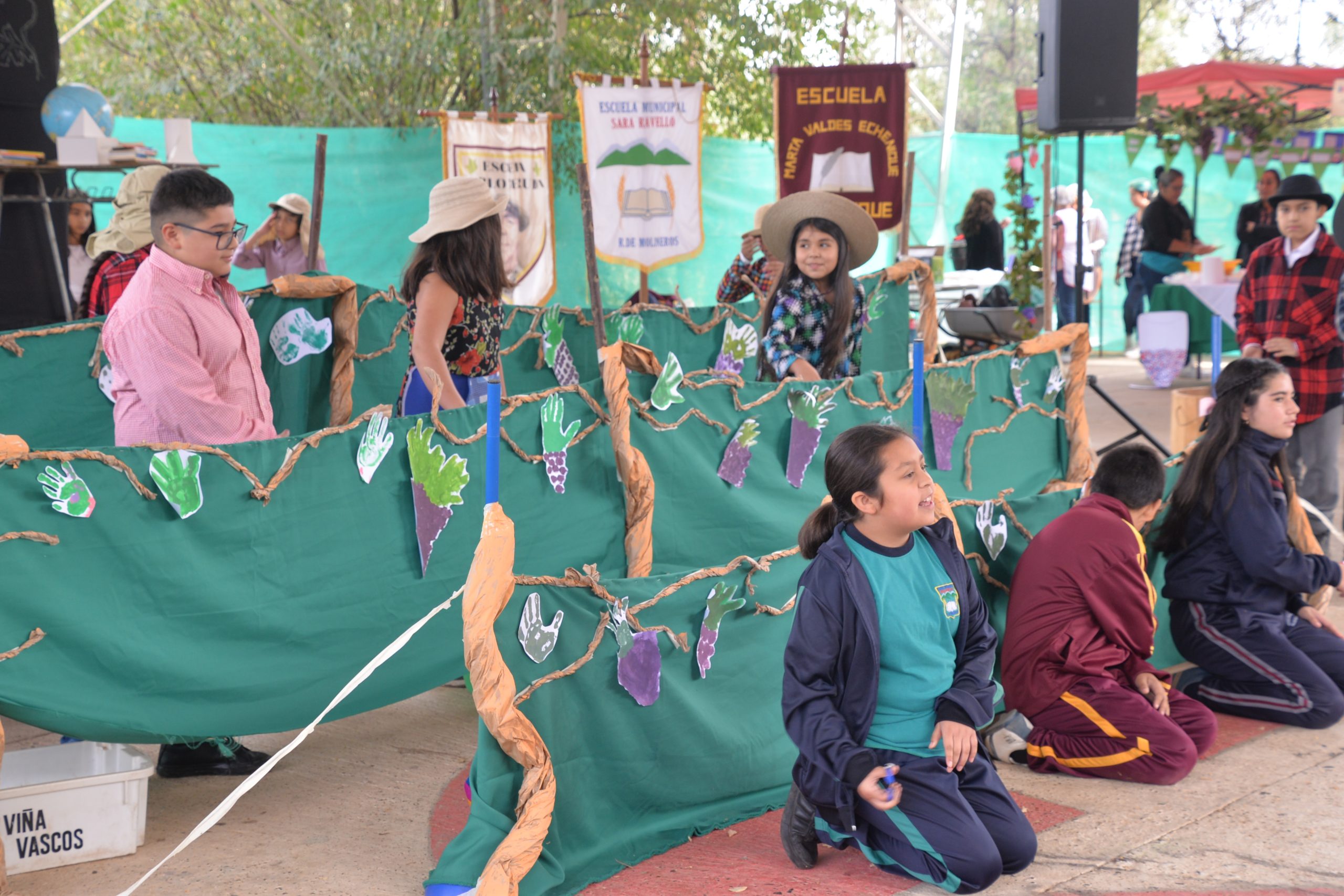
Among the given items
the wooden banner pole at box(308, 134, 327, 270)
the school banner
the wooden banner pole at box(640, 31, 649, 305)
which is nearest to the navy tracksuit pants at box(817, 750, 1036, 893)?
the wooden banner pole at box(308, 134, 327, 270)

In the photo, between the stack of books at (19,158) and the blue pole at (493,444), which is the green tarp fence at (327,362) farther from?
the stack of books at (19,158)

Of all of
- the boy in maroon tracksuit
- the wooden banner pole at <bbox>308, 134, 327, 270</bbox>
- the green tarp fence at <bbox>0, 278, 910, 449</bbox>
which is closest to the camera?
the boy in maroon tracksuit

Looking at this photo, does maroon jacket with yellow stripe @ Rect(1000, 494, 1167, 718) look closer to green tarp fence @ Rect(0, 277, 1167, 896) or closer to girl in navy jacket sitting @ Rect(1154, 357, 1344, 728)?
green tarp fence @ Rect(0, 277, 1167, 896)

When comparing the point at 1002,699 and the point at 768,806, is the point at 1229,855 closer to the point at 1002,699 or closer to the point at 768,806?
the point at 1002,699

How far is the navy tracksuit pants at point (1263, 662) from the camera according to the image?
389 centimetres

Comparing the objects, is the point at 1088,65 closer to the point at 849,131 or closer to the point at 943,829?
the point at 849,131

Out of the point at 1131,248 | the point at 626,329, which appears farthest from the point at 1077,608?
the point at 1131,248

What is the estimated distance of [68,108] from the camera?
6.21m

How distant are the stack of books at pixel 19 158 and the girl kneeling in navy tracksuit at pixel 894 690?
15.9ft

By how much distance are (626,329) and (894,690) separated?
3223 mm

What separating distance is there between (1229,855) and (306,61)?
989 centimetres

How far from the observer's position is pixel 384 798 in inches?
134

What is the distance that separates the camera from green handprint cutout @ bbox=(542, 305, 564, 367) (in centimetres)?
565

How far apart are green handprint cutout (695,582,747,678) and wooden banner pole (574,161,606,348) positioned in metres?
2.63
